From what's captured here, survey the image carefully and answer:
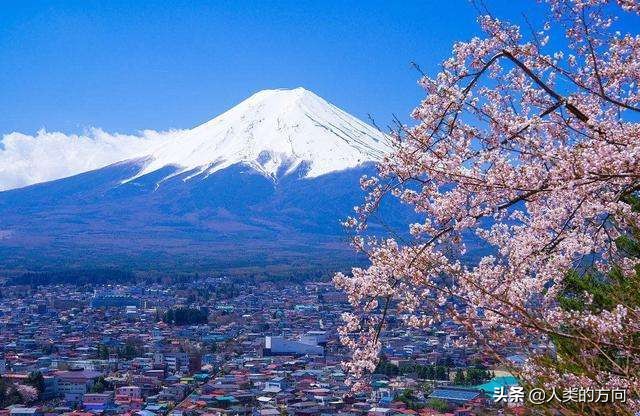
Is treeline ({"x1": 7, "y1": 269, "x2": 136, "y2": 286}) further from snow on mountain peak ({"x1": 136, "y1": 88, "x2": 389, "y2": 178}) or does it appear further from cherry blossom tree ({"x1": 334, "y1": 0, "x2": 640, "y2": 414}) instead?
snow on mountain peak ({"x1": 136, "y1": 88, "x2": 389, "y2": 178})

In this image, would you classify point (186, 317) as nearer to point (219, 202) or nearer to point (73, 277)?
point (73, 277)

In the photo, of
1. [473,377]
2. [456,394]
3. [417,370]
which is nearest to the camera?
[456,394]

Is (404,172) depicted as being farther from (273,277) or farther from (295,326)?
(273,277)

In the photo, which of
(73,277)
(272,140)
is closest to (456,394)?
(73,277)

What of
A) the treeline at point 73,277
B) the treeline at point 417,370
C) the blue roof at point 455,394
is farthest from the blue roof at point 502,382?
the treeline at point 73,277

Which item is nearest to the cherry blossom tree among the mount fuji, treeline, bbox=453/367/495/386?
treeline, bbox=453/367/495/386

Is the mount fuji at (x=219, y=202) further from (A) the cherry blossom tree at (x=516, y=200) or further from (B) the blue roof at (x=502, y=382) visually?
(A) the cherry blossom tree at (x=516, y=200)
